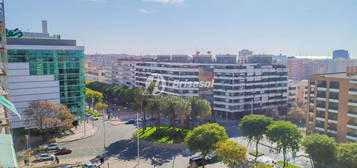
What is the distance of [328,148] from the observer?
36438 millimetres

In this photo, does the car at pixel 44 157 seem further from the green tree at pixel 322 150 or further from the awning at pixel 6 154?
the green tree at pixel 322 150

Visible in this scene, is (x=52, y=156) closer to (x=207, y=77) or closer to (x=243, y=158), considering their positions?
(x=243, y=158)

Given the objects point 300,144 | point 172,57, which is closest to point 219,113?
point 172,57

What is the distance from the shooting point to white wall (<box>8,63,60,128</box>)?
55.3 metres

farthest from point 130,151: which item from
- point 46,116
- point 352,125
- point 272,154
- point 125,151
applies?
point 352,125

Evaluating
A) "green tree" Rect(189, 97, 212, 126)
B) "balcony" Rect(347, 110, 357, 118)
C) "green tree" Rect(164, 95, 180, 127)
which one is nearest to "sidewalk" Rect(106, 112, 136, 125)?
"green tree" Rect(164, 95, 180, 127)

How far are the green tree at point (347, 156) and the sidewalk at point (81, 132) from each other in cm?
4491

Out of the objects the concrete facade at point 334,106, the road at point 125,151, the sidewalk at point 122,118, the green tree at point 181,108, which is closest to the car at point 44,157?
the road at point 125,151

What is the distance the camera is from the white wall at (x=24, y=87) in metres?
55.3

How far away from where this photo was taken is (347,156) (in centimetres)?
3331

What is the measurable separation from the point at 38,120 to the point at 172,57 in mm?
53845

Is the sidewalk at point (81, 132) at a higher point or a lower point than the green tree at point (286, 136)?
lower

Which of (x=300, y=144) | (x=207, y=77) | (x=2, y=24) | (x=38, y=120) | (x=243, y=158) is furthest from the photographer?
(x=207, y=77)

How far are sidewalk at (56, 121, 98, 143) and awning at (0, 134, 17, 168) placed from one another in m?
42.3
